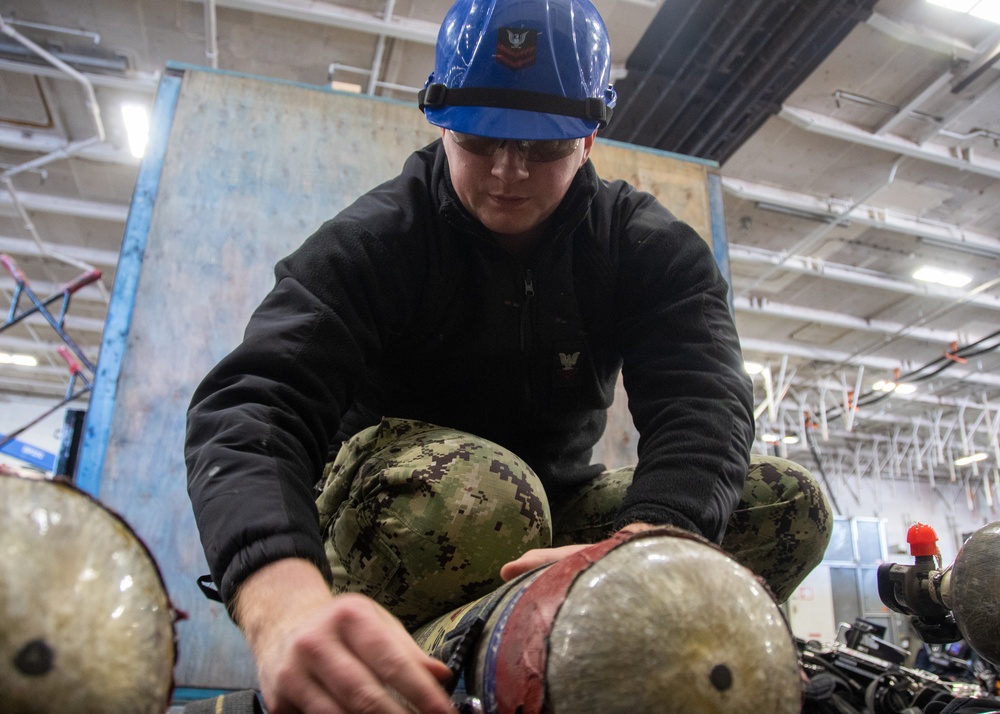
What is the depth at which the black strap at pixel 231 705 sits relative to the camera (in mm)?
804

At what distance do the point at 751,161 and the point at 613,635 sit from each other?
21.2ft

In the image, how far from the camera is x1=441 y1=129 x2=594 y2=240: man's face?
1.10 meters

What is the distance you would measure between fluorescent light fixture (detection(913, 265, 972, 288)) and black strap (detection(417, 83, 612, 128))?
8.52 metres

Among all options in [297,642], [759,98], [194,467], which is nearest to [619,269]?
[194,467]

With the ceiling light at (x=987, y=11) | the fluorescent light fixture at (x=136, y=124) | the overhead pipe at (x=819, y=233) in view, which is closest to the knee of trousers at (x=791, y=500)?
the ceiling light at (x=987, y=11)

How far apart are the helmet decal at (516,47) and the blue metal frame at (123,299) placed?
155 centimetres

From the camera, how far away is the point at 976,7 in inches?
181

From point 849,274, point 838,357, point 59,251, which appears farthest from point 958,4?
point 59,251

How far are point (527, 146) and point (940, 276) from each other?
348 inches

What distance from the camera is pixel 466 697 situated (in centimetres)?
66

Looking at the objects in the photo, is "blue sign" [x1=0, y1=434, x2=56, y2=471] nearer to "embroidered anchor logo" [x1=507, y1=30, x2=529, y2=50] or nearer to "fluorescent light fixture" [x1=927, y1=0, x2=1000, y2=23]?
"embroidered anchor logo" [x1=507, y1=30, x2=529, y2=50]

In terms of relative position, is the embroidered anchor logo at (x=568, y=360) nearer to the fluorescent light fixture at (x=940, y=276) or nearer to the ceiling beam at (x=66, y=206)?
the ceiling beam at (x=66, y=206)

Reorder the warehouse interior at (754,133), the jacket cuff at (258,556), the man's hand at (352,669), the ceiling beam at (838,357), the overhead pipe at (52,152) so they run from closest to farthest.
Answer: the man's hand at (352,669) < the jacket cuff at (258,556) < the warehouse interior at (754,133) < the overhead pipe at (52,152) < the ceiling beam at (838,357)

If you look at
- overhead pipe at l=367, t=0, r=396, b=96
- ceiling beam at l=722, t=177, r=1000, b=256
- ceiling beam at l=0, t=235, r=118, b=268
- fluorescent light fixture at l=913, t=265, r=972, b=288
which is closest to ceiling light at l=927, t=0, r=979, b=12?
ceiling beam at l=722, t=177, r=1000, b=256
